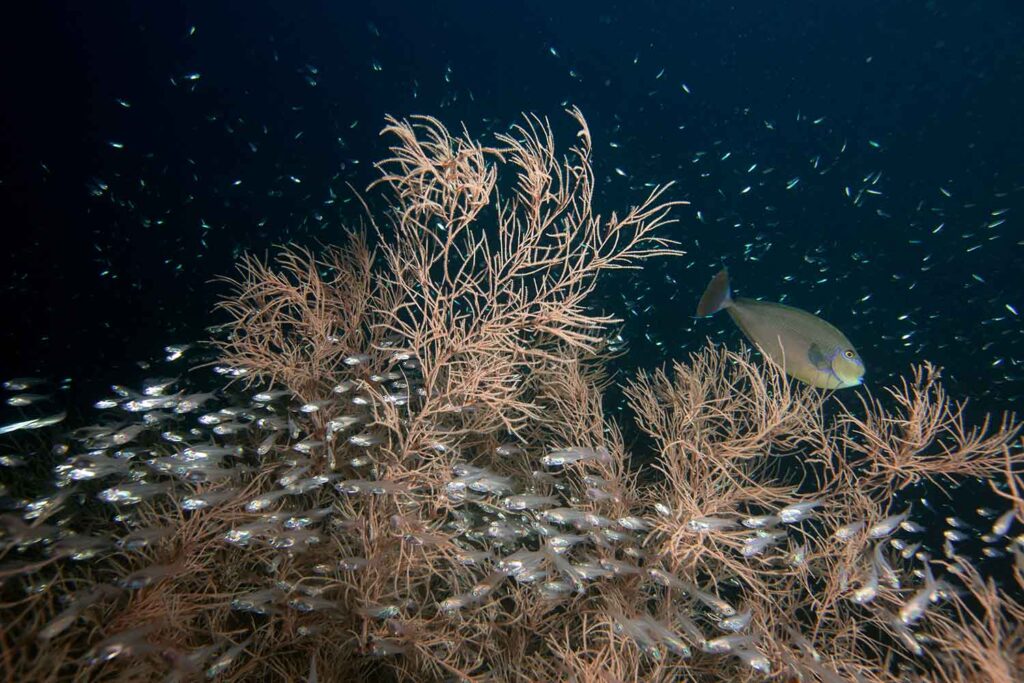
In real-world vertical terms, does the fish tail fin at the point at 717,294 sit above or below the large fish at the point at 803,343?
above

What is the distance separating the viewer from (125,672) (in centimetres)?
255

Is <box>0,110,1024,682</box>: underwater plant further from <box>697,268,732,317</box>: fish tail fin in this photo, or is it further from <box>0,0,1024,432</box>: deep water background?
<box>0,0,1024,432</box>: deep water background

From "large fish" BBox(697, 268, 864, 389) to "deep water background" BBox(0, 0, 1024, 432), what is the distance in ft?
25.5

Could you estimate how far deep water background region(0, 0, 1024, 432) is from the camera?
14.1 meters

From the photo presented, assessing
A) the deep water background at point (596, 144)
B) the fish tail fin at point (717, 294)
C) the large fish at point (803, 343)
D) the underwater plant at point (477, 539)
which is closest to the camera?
the underwater plant at point (477, 539)

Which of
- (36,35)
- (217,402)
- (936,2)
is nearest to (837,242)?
(936,2)

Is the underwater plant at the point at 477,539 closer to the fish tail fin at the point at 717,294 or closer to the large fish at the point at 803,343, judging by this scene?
the large fish at the point at 803,343

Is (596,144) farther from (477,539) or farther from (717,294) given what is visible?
(477,539)

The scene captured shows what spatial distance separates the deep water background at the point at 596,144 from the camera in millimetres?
14055

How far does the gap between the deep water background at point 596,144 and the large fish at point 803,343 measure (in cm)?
776

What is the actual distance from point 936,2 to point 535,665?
27.4 meters

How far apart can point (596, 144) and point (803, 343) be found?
14.3m

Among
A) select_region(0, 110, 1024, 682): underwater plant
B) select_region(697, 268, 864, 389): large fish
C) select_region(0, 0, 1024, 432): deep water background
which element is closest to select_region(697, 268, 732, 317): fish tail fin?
select_region(697, 268, 864, 389): large fish

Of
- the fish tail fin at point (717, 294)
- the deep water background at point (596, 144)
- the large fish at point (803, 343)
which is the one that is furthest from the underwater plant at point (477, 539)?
the deep water background at point (596, 144)
